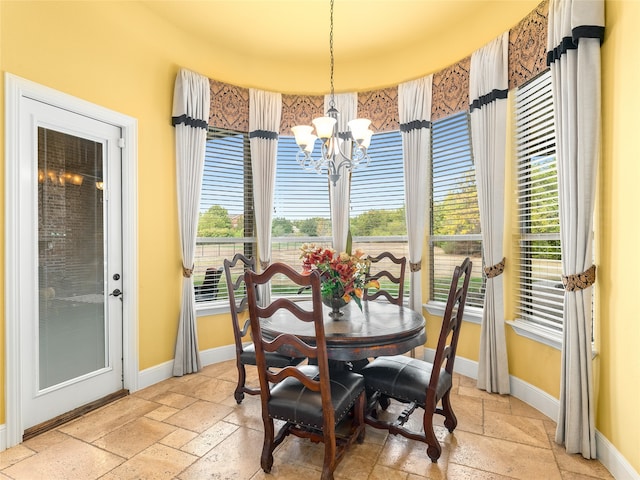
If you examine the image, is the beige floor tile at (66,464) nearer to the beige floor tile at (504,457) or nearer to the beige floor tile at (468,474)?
the beige floor tile at (468,474)

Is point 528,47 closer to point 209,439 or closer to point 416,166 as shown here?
point 416,166

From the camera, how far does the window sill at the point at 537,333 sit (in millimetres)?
2594

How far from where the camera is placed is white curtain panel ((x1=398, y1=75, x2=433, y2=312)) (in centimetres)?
372

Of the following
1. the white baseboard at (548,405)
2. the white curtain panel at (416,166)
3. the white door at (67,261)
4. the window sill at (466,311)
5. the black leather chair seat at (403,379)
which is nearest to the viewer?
the white baseboard at (548,405)

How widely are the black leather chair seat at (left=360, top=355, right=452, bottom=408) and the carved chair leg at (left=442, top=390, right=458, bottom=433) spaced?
20 centimetres

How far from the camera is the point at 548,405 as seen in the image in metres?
2.67

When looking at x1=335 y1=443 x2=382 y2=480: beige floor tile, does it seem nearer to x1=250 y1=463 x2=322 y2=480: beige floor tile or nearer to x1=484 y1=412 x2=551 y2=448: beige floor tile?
x1=250 y1=463 x2=322 y2=480: beige floor tile

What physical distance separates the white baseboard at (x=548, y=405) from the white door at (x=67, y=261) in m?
3.22

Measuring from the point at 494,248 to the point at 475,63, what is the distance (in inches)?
66.7

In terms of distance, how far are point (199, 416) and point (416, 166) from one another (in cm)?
307

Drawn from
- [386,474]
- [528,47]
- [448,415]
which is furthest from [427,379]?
[528,47]

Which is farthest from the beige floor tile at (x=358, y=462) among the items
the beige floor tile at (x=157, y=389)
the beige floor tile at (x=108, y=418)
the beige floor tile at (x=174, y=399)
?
the beige floor tile at (x=157, y=389)

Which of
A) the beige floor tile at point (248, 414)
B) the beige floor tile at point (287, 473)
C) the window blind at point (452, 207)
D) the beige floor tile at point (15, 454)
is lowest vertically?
the beige floor tile at point (15, 454)

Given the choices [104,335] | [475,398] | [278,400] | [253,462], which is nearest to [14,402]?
[104,335]
